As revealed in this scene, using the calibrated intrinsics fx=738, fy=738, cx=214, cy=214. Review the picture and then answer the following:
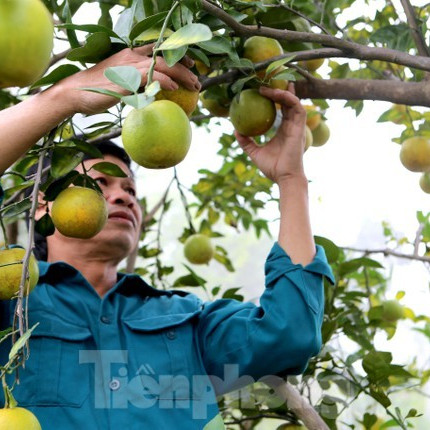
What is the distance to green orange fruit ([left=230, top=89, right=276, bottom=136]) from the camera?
51.2 inches

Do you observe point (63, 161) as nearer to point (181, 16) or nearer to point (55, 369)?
point (181, 16)

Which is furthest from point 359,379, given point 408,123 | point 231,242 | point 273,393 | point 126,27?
point 231,242

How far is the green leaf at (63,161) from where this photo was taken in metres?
1.12

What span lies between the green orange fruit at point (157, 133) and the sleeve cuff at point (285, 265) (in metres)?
0.68

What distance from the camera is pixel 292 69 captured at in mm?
1294

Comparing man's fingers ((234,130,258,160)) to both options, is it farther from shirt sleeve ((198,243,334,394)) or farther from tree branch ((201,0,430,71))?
tree branch ((201,0,430,71))

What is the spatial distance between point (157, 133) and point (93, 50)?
0.21m

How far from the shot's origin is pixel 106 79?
1000 millimetres

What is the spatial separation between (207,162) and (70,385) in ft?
4.19

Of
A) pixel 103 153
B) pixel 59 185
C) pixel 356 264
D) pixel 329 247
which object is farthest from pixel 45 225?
pixel 356 264

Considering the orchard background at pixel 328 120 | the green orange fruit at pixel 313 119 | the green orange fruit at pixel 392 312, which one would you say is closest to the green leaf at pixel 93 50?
the orchard background at pixel 328 120

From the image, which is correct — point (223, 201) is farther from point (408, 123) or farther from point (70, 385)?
point (70, 385)

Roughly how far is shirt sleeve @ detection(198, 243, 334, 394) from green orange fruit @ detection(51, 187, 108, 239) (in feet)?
1.73

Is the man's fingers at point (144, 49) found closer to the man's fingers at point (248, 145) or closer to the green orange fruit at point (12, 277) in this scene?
the green orange fruit at point (12, 277)
